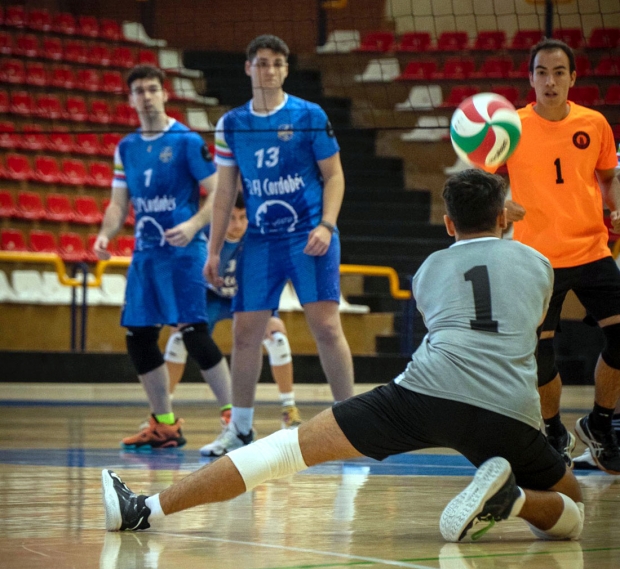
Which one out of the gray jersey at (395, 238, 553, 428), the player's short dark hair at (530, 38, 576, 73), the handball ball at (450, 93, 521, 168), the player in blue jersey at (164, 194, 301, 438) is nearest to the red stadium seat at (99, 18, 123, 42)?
the player in blue jersey at (164, 194, 301, 438)

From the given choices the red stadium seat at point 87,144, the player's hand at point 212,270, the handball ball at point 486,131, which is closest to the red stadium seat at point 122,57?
the red stadium seat at point 87,144

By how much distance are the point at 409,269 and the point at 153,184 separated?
693cm

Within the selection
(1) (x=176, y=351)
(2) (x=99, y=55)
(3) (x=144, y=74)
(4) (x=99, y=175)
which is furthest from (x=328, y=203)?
(2) (x=99, y=55)

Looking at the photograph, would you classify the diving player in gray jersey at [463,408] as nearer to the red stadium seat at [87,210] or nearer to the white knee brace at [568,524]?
the white knee brace at [568,524]

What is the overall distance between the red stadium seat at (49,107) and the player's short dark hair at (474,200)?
11134 mm

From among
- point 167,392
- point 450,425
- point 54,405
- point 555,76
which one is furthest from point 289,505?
point 54,405

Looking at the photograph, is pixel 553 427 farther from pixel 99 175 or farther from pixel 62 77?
pixel 62 77

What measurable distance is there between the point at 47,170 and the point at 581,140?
9.71 meters

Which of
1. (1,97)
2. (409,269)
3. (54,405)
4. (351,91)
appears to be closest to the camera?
(54,405)

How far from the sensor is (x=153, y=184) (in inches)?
255

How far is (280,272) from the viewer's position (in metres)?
5.72

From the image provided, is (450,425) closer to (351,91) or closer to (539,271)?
(539,271)

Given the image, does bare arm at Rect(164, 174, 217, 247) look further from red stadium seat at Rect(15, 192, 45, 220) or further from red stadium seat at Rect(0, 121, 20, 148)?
red stadium seat at Rect(0, 121, 20, 148)

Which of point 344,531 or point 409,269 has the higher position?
point 409,269
